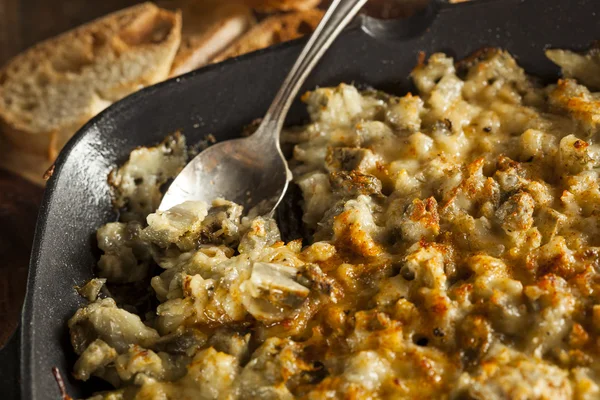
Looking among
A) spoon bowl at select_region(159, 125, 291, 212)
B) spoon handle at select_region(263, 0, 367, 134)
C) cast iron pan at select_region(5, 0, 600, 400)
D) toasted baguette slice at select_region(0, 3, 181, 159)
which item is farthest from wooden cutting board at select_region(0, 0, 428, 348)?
spoon bowl at select_region(159, 125, 291, 212)

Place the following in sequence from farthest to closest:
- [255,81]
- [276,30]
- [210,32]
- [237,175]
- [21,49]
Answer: [21,49]
[210,32]
[276,30]
[255,81]
[237,175]

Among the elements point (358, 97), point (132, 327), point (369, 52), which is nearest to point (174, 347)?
point (132, 327)

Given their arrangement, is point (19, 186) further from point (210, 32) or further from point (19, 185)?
point (210, 32)

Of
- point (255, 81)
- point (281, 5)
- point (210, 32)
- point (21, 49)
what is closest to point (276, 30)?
point (281, 5)

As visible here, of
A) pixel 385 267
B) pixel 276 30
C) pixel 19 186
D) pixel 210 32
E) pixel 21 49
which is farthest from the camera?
pixel 21 49

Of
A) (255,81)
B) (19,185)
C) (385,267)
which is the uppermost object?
(255,81)

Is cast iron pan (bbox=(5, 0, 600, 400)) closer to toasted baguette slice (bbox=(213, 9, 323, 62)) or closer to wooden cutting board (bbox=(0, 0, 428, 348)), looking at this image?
wooden cutting board (bbox=(0, 0, 428, 348))

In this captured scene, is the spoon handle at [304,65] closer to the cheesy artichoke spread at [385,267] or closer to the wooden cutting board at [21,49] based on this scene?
the cheesy artichoke spread at [385,267]
